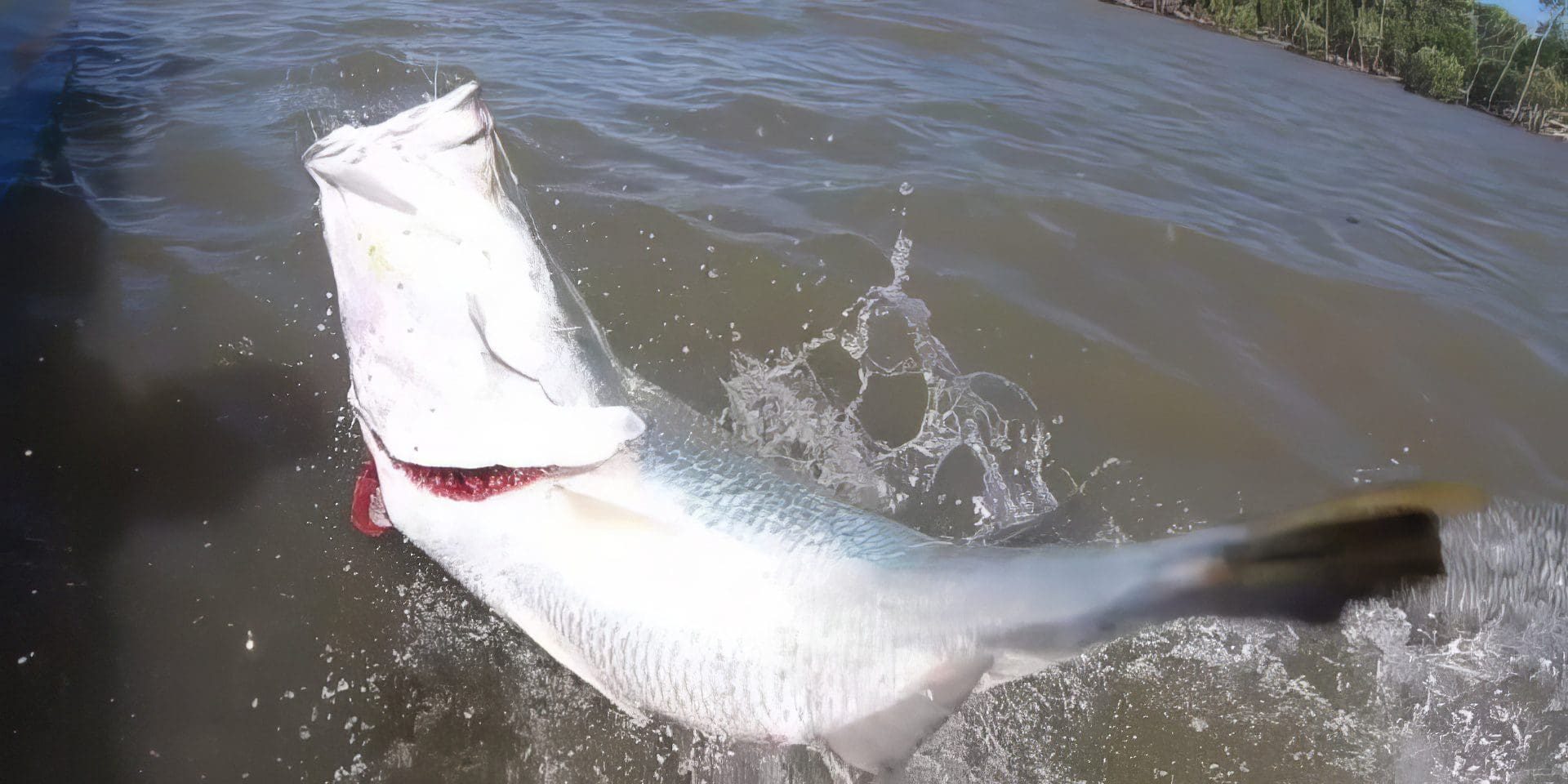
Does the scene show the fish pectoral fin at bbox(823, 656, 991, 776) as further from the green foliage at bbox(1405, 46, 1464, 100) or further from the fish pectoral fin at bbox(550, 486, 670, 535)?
the green foliage at bbox(1405, 46, 1464, 100)

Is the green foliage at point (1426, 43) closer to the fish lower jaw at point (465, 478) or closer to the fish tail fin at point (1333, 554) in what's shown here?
the fish tail fin at point (1333, 554)

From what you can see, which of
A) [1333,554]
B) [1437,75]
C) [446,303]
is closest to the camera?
[1333,554]

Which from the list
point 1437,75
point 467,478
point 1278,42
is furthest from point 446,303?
point 1278,42

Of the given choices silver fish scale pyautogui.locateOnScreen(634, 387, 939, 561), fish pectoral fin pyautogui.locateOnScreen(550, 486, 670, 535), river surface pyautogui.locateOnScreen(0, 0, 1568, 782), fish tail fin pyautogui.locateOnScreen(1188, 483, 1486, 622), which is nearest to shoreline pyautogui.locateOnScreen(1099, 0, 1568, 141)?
river surface pyautogui.locateOnScreen(0, 0, 1568, 782)

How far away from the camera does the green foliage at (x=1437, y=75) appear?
41.4ft

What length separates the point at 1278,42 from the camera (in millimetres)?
14367

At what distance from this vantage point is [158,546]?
2.75 m

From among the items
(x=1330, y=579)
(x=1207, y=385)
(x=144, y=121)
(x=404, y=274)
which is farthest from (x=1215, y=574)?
(x=144, y=121)

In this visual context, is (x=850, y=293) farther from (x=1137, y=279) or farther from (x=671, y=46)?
(x=671, y=46)

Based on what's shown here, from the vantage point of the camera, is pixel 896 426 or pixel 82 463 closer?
pixel 82 463

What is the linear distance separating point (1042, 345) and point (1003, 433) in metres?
0.66

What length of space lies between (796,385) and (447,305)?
1714 mm

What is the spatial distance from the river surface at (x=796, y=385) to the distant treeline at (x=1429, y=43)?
300 inches

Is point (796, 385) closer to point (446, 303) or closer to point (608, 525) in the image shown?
point (608, 525)
